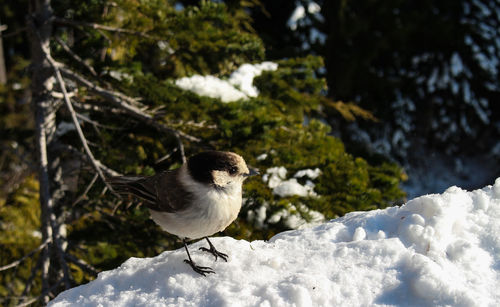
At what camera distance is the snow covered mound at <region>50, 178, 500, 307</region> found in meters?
2.31

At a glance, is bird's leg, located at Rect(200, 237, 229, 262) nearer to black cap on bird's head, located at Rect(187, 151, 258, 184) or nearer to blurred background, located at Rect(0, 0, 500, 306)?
black cap on bird's head, located at Rect(187, 151, 258, 184)

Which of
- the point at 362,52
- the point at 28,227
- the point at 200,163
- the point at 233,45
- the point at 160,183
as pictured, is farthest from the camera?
the point at 362,52

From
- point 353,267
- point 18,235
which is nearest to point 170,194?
point 353,267

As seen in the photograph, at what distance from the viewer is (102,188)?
4.17 meters

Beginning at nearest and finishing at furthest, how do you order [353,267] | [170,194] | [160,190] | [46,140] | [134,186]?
[353,267]
[170,194]
[160,190]
[134,186]
[46,140]

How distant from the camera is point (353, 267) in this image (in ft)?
8.20

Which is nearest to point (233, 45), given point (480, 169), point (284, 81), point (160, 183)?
point (284, 81)

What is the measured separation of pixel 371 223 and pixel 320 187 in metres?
1.28

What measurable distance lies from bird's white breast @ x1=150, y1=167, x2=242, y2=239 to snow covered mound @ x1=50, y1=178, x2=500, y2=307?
17 cm

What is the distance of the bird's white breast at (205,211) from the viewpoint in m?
2.69

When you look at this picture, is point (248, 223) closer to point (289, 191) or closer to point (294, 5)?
point (289, 191)

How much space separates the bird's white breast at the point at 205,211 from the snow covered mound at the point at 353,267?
168 mm

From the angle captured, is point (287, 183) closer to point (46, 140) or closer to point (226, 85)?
point (226, 85)

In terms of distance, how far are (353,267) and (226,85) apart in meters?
2.81
